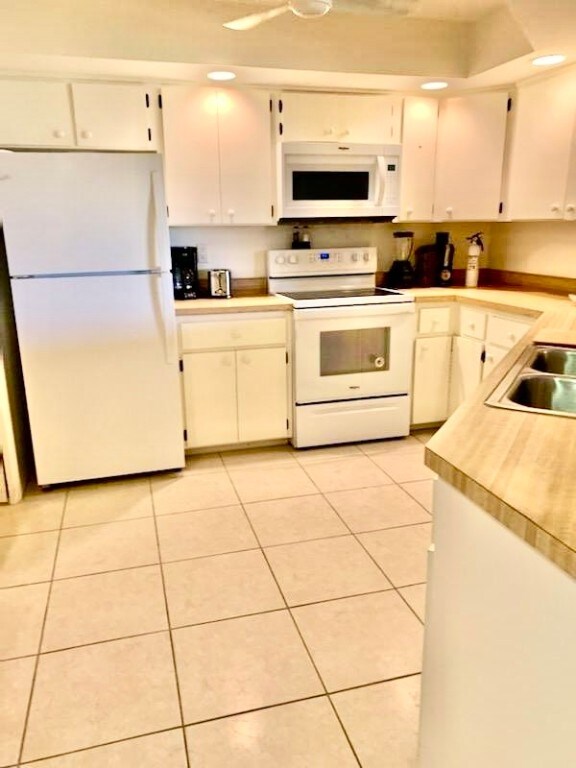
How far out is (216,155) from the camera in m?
3.25

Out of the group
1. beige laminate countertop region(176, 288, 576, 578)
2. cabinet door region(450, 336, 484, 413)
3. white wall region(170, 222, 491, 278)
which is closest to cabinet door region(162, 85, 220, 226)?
white wall region(170, 222, 491, 278)

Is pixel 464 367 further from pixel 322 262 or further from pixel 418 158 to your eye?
pixel 418 158

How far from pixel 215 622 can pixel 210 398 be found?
4.91 feet

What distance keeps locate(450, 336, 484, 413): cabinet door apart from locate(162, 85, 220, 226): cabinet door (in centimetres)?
164

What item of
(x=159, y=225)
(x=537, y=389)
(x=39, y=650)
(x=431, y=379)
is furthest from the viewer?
(x=431, y=379)

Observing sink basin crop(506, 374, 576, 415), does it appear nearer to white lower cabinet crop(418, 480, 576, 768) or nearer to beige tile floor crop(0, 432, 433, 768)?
white lower cabinet crop(418, 480, 576, 768)

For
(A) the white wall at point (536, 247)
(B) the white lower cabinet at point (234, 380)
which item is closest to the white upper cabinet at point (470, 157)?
(A) the white wall at point (536, 247)

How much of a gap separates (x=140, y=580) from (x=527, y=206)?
294 cm

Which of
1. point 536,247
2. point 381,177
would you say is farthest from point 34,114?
point 536,247

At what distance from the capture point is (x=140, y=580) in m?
2.22

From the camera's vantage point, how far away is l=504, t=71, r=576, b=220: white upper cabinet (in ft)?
10.0

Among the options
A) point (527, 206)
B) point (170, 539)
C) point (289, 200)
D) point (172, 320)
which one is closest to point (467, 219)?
point (527, 206)

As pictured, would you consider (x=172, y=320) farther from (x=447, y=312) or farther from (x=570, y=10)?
(x=570, y=10)

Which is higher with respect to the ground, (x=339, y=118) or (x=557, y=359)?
(x=339, y=118)
